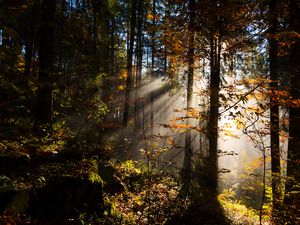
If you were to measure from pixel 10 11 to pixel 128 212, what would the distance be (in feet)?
16.1

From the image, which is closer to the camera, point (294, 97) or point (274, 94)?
point (274, 94)

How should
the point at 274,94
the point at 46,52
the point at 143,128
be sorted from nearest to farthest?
the point at 143,128, the point at 274,94, the point at 46,52

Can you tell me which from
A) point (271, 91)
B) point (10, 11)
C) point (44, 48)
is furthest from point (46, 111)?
point (271, 91)

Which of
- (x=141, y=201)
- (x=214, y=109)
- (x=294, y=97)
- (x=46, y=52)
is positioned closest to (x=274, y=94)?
(x=294, y=97)

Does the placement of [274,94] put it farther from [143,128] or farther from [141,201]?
[141,201]

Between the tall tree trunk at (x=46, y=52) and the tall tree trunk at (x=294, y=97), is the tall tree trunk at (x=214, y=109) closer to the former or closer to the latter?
the tall tree trunk at (x=294, y=97)

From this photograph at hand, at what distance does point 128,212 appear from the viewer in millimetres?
6281

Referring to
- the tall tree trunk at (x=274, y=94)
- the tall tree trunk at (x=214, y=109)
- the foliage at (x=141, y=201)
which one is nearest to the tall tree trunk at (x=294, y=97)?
the tall tree trunk at (x=274, y=94)

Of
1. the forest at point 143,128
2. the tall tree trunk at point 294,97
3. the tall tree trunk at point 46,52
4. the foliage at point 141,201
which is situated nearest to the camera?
the forest at point 143,128

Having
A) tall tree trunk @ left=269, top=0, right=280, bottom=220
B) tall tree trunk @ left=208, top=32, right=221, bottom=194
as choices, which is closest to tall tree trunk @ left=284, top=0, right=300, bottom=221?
tall tree trunk @ left=269, top=0, right=280, bottom=220

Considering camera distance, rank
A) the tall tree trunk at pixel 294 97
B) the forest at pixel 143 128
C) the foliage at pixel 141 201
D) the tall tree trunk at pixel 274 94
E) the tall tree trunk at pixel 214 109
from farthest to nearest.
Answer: the tall tree trunk at pixel 214 109
the tall tree trunk at pixel 274 94
the tall tree trunk at pixel 294 97
the foliage at pixel 141 201
the forest at pixel 143 128

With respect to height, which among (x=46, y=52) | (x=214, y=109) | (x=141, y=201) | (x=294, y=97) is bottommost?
(x=141, y=201)

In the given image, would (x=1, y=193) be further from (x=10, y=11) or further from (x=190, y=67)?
(x=190, y=67)

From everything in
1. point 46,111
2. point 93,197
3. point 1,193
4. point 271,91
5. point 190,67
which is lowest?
point 93,197
